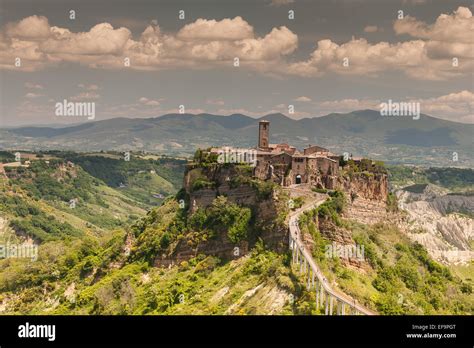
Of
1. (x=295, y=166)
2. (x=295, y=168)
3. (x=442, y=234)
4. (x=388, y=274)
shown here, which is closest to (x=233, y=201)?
(x=295, y=168)

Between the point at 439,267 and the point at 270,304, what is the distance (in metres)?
31.5

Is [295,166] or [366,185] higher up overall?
[295,166]

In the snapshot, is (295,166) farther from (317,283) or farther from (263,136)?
(317,283)

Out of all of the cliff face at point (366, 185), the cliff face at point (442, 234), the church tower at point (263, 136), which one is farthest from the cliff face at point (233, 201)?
the cliff face at point (442, 234)

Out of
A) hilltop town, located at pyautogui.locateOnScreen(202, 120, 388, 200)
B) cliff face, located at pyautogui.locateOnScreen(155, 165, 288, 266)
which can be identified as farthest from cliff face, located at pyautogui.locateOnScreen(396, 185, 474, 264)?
cliff face, located at pyautogui.locateOnScreen(155, 165, 288, 266)

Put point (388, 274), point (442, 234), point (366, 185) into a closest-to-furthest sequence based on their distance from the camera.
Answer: point (388, 274) < point (366, 185) < point (442, 234)

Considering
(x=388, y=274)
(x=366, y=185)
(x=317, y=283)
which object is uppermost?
(x=366, y=185)

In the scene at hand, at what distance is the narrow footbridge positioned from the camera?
40000 mm

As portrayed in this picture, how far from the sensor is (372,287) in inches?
2060

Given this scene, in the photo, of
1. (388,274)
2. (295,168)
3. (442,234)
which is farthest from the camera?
(442,234)

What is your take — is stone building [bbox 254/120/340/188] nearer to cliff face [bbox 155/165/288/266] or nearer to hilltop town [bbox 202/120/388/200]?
hilltop town [bbox 202/120/388/200]

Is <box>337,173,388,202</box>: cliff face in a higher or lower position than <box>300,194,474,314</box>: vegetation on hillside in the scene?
higher

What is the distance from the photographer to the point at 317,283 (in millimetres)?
42812
